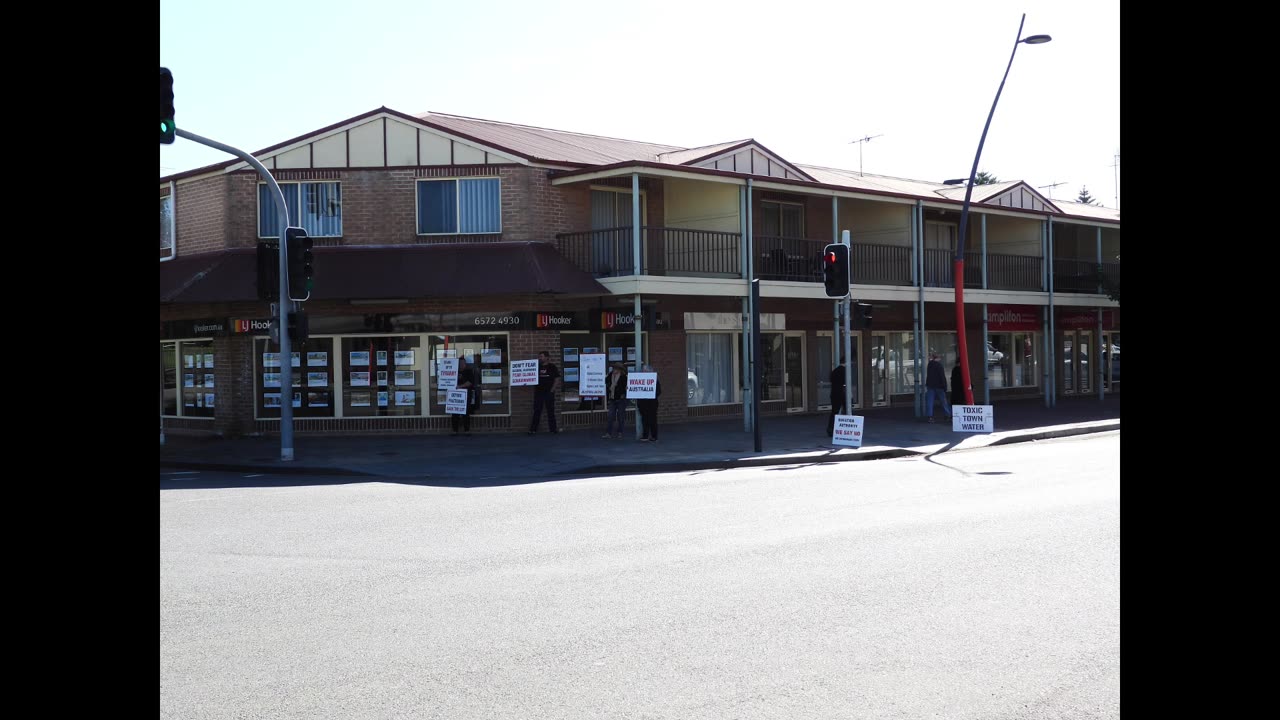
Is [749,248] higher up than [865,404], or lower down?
higher up

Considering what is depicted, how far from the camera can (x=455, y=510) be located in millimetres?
11492

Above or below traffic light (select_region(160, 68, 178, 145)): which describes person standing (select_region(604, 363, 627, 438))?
below

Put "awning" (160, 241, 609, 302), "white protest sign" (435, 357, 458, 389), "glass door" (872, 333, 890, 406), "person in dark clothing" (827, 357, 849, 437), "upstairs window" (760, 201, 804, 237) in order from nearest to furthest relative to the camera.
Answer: "person in dark clothing" (827, 357, 849, 437), "awning" (160, 241, 609, 302), "white protest sign" (435, 357, 458, 389), "upstairs window" (760, 201, 804, 237), "glass door" (872, 333, 890, 406)

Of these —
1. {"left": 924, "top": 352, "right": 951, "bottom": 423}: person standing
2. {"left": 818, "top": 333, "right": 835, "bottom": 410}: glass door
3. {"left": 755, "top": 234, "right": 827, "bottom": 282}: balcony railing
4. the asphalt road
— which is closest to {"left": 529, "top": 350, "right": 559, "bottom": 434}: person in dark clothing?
{"left": 755, "top": 234, "right": 827, "bottom": 282}: balcony railing

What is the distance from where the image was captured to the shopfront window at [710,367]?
81.3 ft

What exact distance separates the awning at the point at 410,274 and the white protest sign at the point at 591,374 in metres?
1.36

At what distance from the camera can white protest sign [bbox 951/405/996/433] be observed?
68.7ft

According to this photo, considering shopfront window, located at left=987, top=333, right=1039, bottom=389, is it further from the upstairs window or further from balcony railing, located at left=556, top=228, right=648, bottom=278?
balcony railing, located at left=556, top=228, right=648, bottom=278

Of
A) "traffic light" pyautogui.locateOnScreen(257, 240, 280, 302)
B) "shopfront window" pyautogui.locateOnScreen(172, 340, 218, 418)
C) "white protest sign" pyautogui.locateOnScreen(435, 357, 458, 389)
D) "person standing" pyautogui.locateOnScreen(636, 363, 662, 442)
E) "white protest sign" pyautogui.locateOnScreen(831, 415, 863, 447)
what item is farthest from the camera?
"shopfront window" pyautogui.locateOnScreen(172, 340, 218, 418)

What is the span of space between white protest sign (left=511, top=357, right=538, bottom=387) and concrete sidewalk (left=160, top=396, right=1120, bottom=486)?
1.09 metres
